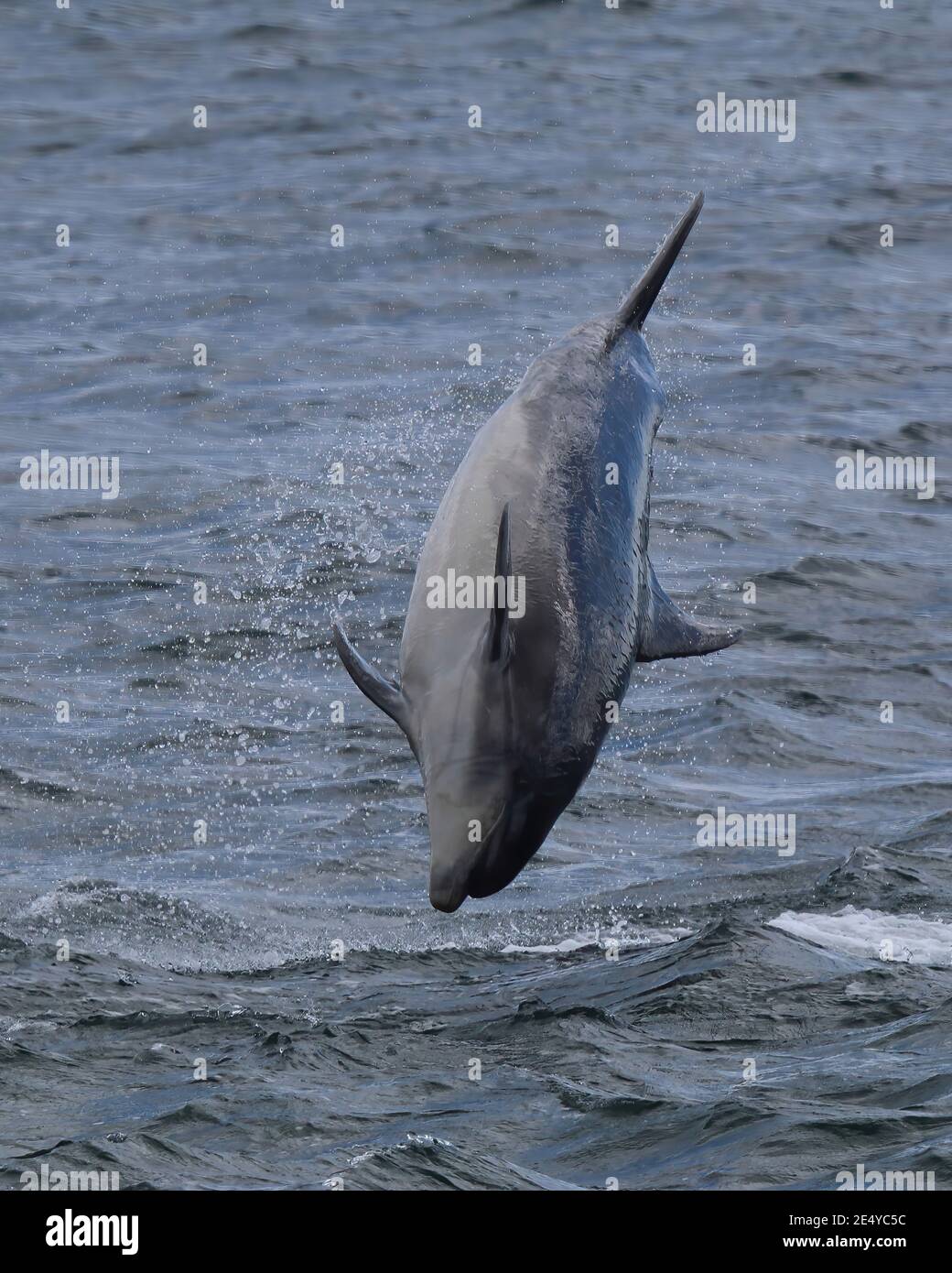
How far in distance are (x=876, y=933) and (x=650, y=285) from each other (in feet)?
15.7

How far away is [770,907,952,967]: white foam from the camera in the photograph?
11750 millimetres

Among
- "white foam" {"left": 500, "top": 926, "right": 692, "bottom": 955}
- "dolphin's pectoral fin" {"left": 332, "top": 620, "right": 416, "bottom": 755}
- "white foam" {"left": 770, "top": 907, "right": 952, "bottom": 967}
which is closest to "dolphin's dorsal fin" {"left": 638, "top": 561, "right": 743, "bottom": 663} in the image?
"dolphin's pectoral fin" {"left": 332, "top": 620, "right": 416, "bottom": 755}

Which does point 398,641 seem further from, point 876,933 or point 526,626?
point 526,626

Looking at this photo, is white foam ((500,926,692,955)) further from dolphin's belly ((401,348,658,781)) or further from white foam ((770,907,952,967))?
dolphin's belly ((401,348,658,781))

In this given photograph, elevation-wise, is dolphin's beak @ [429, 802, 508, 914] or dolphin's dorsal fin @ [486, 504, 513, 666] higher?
dolphin's dorsal fin @ [486, 504, 513, 666]

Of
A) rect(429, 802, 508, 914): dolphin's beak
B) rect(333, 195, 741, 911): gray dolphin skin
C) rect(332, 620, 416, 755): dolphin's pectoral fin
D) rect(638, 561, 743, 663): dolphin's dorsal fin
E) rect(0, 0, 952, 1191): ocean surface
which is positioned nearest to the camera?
rect(429, 802, 508, 914): dolphin's beak

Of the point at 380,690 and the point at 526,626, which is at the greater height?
the point at 526,626

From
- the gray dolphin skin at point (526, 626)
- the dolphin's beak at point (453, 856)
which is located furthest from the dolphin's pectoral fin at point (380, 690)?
the dolphin's beak at point (453, 856)

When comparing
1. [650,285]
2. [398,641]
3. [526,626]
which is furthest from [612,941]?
[398,641]

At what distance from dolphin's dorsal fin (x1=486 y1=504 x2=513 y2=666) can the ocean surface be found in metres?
2.79

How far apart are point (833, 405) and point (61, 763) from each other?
1370 cm

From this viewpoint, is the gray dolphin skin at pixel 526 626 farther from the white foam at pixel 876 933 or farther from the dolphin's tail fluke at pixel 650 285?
the white foam at pixel 876 933

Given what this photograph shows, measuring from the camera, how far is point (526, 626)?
6.99 metres

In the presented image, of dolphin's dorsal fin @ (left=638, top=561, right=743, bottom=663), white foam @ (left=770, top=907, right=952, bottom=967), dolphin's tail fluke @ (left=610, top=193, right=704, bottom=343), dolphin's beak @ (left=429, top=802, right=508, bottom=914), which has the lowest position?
dolphin's beak @ (left=429, top=802, right=508, bottom=914)
